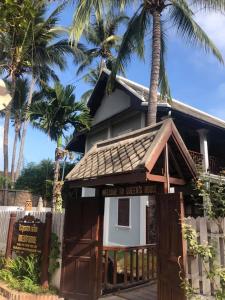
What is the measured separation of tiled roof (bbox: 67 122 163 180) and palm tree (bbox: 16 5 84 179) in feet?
39.1

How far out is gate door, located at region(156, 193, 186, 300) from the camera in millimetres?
4598

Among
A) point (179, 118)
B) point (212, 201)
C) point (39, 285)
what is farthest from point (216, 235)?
point (179, 118)

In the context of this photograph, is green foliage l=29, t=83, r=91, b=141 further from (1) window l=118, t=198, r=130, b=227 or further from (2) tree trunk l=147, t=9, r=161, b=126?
(1) window l=118, t=198, r=130, b=227

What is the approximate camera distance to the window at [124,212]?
1480cm

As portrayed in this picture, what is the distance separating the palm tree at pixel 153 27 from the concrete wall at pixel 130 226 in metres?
4.59

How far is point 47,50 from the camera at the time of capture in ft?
71.1

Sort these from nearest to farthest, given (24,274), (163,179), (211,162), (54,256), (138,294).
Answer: (163,179), (138,294), (54,256), (24,274), (211,162)

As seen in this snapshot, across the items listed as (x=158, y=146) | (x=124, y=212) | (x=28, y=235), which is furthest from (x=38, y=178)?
(x=158, y=146)

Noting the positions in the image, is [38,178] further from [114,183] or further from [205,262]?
[205,262]

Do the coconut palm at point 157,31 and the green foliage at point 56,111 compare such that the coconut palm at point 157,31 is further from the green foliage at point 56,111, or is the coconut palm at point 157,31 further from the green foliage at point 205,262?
the green foliage at point 205,262

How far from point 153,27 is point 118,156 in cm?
827

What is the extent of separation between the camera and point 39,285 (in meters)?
7.08

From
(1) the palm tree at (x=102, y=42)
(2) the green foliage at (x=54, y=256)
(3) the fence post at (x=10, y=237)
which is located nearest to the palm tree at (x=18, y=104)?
(1) the palm tree at (x=102, y=42)

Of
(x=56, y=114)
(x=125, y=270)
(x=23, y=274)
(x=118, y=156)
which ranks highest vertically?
(x=56, y=114)
